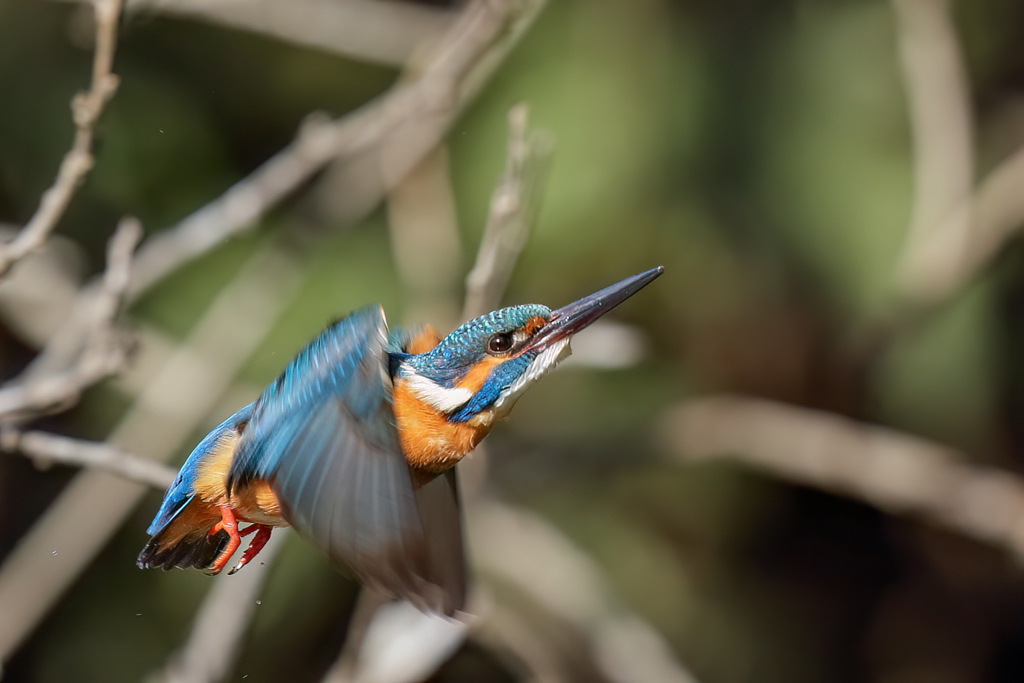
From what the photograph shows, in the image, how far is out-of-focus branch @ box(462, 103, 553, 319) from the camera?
163cm

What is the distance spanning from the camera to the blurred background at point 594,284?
9.05ft

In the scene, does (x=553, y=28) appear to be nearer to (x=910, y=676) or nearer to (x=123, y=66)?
(x=123, y=66)

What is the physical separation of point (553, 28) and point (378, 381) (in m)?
2.01

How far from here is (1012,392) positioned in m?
3.25

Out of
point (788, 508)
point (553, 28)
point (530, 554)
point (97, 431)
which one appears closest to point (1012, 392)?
point (788, 508)

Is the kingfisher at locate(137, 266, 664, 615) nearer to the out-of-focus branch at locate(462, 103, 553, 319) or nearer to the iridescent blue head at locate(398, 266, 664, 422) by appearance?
the iridescent blue head at locate(398, 266, 664, 422)

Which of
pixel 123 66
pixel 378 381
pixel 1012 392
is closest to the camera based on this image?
pixel 378 381

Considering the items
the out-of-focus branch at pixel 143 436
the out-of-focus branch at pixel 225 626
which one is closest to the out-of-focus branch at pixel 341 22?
the out-of-focus branch at pixel 143 436

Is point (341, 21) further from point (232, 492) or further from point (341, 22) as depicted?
point (232, 492)

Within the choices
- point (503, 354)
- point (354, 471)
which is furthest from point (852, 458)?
point (354, 471)

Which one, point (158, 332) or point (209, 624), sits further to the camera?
point (158, 332)

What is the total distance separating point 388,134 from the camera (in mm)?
2816

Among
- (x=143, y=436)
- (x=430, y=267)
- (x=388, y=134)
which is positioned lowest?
(x=143, y=436)

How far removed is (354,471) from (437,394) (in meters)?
0.34
